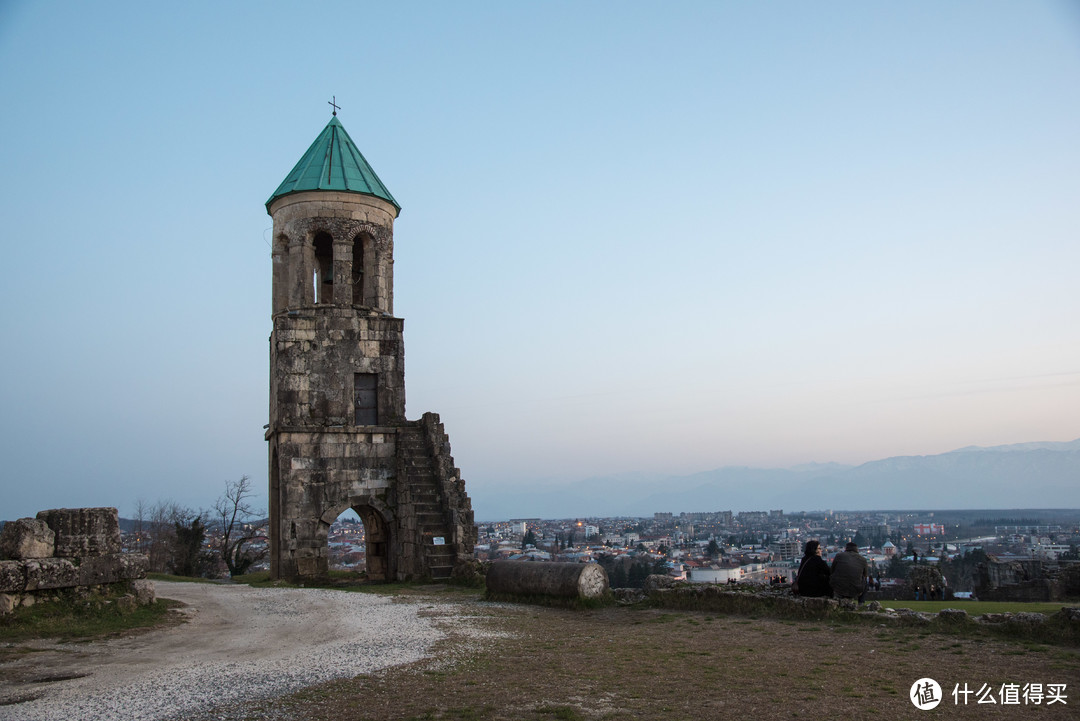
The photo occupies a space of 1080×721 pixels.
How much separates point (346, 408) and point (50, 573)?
35.1ft

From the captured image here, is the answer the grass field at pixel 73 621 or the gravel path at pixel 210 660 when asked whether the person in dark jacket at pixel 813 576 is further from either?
the grass field at pixel 73 621

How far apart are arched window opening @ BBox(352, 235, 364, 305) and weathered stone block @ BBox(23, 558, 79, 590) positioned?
12.9m

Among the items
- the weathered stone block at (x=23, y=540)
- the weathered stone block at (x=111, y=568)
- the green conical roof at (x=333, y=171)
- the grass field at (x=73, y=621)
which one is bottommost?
the grass field at (x=73, y=621)

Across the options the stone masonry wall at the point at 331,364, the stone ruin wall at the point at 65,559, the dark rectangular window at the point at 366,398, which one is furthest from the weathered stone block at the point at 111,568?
the dark rectangular window at the point at 366,398

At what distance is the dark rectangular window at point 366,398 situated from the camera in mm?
22516

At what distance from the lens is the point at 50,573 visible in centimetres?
1175

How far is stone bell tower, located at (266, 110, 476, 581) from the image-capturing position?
2088 cm

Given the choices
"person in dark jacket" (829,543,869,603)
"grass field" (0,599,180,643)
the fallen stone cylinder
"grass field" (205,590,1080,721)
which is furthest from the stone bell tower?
"person in dark jacket" (829,543,869,603)

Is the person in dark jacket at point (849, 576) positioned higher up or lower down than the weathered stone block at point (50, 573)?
lower down

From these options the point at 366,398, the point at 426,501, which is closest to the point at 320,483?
the point at 366,398

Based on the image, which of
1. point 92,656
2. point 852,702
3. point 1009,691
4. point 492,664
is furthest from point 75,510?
point 1009,691

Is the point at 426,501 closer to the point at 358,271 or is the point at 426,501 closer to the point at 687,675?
the point at 358,271

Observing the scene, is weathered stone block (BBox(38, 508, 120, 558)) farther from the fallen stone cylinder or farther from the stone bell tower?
the stone bell tower

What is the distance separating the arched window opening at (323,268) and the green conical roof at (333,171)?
1.90m
